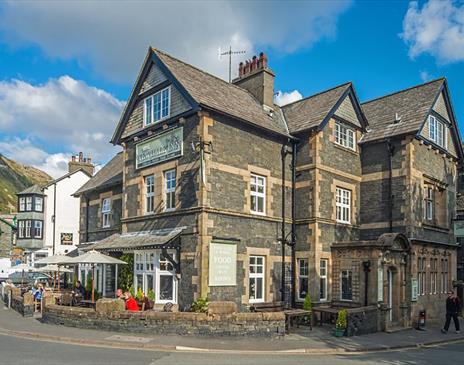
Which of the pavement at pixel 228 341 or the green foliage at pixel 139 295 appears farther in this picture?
the green foliage at pixel 139 295

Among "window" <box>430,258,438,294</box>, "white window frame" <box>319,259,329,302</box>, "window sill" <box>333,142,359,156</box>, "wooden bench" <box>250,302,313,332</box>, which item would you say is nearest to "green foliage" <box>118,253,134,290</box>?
"wooden bench" <box>250,302,313,332</box>

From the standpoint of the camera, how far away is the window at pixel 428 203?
Answer: 929 inches

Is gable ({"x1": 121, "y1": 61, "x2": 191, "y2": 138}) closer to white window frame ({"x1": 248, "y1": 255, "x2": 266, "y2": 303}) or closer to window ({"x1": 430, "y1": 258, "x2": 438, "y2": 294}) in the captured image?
white window frame ({"x1": 248, "y1": 255, "x2": 266, "y2": 303})

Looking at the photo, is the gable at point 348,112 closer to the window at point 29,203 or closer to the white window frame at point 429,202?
the white window frame at point 429,202

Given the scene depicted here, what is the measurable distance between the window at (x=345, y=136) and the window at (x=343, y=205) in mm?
2323

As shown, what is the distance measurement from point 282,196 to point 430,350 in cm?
886

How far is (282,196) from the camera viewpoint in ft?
70.8

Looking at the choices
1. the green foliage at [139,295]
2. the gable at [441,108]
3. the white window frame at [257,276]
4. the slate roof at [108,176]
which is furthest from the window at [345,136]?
the slate roof at [108,176]

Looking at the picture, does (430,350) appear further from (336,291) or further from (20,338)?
(20,338)

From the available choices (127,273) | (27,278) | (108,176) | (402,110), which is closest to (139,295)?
(127,273)

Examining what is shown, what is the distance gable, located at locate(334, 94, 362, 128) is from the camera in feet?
75.7

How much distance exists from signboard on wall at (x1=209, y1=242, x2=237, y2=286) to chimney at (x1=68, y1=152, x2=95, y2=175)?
33.0 meters

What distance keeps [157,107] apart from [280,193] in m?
6.80

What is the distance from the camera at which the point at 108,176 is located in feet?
98.2
